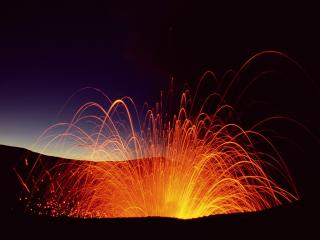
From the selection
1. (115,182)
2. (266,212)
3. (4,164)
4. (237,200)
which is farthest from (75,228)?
(4,164)

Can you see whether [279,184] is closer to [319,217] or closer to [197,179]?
[197,179]

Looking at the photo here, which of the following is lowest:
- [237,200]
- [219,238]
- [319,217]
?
[219,238]

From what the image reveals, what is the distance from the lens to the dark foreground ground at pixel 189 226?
27.9ft

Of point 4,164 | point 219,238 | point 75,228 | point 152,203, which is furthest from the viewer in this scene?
point 4,164

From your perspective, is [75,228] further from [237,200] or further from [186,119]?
[237,200]

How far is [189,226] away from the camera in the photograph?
8.74m

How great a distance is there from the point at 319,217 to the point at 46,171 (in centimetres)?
3802

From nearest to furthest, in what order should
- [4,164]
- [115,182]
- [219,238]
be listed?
[219,238] < [115,182] < [4,164]

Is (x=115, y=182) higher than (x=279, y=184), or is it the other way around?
(x=279, y=184)

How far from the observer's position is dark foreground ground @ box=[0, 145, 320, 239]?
8.51 meters

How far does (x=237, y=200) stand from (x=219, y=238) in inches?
690

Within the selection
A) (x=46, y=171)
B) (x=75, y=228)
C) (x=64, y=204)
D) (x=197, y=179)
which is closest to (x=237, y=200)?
(x=197, y=179)

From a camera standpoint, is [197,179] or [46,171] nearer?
[197,179]

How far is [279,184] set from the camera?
4116cm
